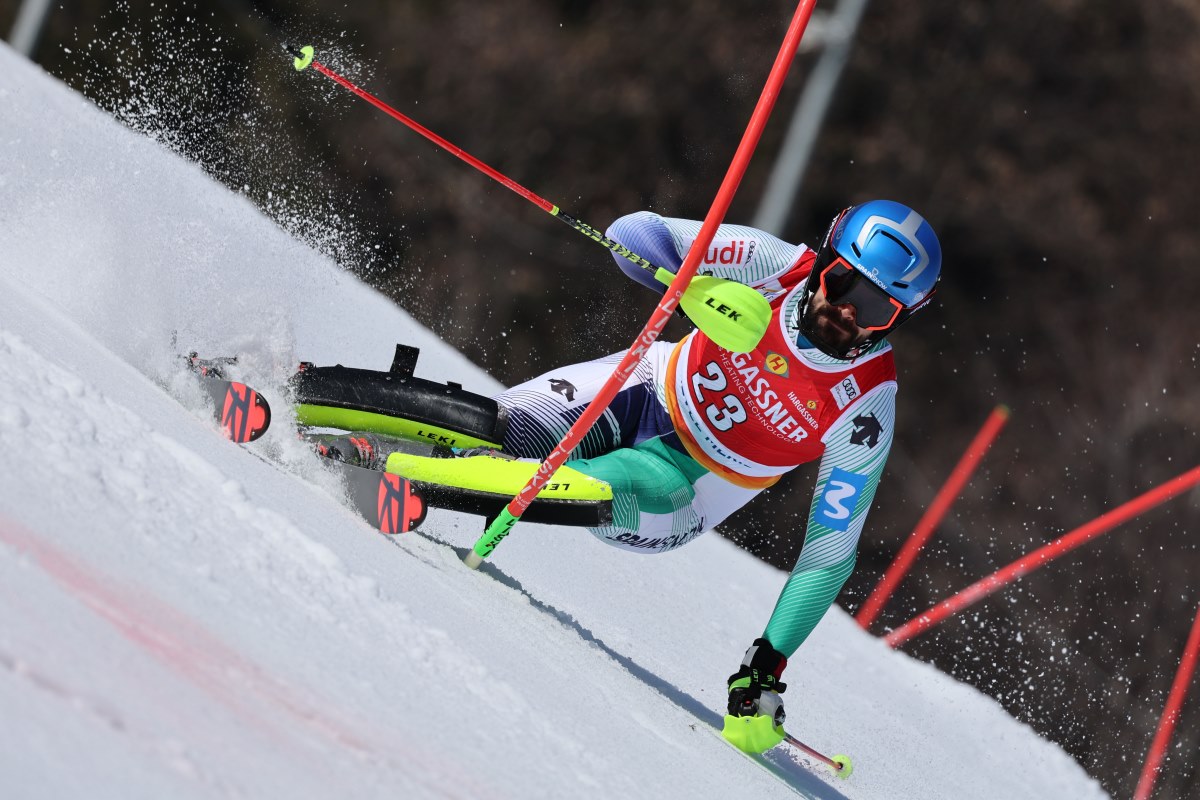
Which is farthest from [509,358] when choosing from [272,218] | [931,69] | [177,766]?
[177,766]

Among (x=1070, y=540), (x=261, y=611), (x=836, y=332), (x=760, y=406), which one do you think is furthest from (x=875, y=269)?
(x=1070, y=540)

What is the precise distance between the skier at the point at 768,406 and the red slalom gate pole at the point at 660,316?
215mm

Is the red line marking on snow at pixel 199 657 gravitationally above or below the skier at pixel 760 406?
below

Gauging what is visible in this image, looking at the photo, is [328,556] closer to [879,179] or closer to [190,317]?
[190,317]

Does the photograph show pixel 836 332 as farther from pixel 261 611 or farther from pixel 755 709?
pixel 261 611

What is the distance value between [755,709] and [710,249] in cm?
104

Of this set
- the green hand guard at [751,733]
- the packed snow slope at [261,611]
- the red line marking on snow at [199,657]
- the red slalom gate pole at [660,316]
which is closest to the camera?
the packed snow slope at [261,611]

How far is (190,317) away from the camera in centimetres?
401

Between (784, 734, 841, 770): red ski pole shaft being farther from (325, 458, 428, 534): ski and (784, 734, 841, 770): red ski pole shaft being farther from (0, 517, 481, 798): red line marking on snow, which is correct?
(0, 517, 481, 798): red line marking on snow


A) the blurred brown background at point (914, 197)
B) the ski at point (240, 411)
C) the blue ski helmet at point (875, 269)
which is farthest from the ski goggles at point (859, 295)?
the blurred brown background at point (914, 197)

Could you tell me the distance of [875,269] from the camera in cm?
359

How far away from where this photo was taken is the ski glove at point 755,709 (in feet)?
11.0

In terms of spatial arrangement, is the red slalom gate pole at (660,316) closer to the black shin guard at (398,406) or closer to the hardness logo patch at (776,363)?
the black shin guard at (398,406)

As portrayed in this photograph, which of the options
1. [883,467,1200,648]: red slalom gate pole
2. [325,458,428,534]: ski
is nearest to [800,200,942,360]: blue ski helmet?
[325,458,428,534]: ski
